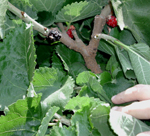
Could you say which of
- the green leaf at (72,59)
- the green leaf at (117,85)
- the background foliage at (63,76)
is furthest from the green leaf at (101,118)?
the green leaf at (72,59)

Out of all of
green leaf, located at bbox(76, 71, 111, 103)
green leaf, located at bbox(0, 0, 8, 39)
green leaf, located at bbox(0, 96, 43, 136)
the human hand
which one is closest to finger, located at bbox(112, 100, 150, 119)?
the human hand

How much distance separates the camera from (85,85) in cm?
47

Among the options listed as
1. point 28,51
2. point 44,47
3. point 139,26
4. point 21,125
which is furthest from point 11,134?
point 139,26

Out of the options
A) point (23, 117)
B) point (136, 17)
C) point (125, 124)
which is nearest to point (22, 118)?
point (23, 117)

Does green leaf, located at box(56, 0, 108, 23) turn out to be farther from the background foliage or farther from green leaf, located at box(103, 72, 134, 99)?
green leaf, located at box(103, 72, 134, 99)

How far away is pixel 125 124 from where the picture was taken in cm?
38

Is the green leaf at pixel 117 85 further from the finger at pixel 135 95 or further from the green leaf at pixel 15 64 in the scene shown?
the green leaf at pixel 15 64

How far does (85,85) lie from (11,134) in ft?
0.69

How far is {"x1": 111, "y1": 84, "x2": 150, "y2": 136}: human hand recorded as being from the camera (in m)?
0.37

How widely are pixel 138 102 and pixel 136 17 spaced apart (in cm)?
29

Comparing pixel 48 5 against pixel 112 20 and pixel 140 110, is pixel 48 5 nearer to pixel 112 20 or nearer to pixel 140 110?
pixel 112 20

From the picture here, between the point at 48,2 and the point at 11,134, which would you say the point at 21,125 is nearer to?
the point at 11,134

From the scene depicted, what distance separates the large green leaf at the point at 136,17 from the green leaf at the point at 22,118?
0.33 m

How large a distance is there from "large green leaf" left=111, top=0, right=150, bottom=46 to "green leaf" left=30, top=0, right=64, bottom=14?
181 millimetres
